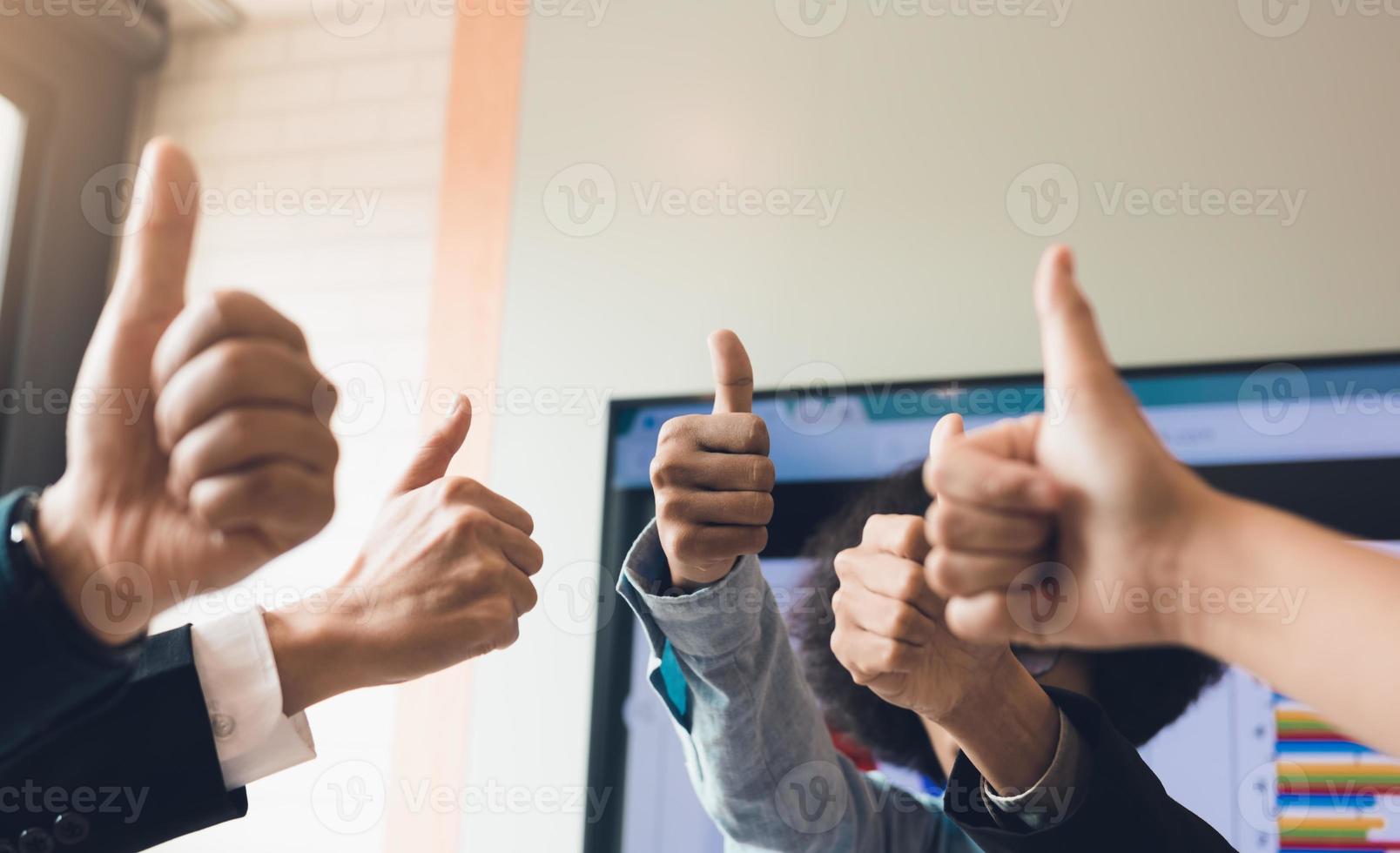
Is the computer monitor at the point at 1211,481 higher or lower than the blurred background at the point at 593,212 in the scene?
lower

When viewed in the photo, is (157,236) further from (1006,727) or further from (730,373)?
(1006,727)

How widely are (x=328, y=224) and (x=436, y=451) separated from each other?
129cm

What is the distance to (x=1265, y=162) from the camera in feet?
5.16

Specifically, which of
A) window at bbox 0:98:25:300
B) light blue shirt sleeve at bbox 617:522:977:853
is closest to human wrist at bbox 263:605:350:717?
light blue shirt sleeve at bbox 617:522:977:853

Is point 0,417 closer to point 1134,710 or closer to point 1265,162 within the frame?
point 1134,710

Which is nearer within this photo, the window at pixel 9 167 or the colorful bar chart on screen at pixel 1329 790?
the colorful bar chart on screen at pixel 1329 790

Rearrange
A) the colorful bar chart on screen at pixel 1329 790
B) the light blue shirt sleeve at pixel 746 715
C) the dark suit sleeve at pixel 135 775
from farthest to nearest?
the colorful bar chart on screen at pixel 1329 790 → the light blue shirt sleeve at pixel 746 715 → the dark suit sleeve at pixel 135 775

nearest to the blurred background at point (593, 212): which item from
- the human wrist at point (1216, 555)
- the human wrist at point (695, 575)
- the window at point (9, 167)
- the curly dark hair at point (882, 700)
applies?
the window at point (9, 167)

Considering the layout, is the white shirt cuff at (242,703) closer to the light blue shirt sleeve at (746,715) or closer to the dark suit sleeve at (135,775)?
the dark suit sleeve at (135,775)

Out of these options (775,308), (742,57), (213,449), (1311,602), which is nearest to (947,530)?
(1311,602)

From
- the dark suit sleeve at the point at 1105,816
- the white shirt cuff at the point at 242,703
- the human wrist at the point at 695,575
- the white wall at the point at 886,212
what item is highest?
the white wall at the point at 886,212

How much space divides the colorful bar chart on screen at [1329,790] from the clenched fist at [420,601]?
948 mm

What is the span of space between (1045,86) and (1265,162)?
0.33 meters

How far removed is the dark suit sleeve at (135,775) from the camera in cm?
87
